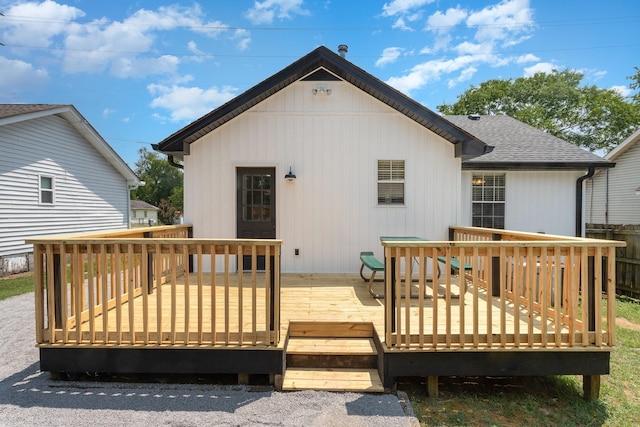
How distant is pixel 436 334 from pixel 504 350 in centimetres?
62

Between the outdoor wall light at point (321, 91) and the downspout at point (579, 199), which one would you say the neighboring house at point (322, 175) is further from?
the downspout at point (579, 199)

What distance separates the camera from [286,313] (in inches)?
144

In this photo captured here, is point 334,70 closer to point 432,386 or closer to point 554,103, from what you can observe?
point 432,386

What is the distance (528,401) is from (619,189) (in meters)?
13.8

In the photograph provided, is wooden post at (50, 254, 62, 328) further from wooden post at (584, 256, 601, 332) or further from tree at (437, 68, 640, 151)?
tree at (437, 68, 640, 151)

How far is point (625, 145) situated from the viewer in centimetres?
1120

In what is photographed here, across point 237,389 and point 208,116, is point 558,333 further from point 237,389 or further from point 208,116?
point 208,116

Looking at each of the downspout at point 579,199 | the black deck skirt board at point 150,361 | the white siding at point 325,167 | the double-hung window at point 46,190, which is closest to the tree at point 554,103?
the downspout at point 579,199

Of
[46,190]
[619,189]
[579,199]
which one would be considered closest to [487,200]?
[579,199]

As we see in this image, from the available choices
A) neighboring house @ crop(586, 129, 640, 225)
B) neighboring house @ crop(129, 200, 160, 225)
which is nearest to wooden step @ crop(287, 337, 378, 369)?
neighboring house @ crop(586, 129, 640, 225)

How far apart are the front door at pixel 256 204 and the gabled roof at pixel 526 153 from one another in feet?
14.3

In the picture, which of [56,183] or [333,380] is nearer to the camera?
[333,380]

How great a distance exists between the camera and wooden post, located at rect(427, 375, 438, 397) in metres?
2.83

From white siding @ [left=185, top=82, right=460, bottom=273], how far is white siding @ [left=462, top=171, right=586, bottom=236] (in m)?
2.25
